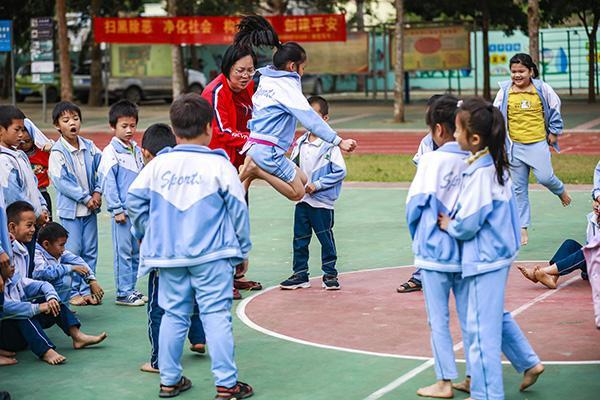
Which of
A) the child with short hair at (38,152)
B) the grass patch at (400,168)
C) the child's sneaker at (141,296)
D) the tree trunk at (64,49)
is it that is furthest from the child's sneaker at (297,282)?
the tree trunk at (64,49)

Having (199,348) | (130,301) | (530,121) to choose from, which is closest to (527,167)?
(530,121)

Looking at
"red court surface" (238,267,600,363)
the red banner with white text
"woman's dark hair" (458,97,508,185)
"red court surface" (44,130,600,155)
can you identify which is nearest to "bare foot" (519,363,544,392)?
"red court surface" (238,267,600,363)

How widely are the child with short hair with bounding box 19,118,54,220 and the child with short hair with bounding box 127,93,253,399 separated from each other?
2820 mm

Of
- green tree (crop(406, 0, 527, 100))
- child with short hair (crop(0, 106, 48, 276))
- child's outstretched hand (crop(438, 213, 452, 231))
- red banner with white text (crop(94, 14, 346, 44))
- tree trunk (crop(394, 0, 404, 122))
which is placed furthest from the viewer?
green tree (crop(406, 0, 527, 100))

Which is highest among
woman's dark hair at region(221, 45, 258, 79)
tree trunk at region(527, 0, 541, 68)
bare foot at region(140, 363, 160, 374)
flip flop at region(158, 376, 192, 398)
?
tree trunk at region(527, 0, 541, 68)

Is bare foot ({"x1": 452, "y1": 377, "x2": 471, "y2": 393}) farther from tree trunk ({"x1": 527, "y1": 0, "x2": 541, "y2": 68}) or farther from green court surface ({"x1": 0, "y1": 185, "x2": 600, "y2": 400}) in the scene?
tree trunk ({"x1": 527, "y1": 0, "x2": 541, "y2": 68})

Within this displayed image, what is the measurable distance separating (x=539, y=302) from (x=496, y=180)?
2901mm

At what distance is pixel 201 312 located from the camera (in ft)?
20.4

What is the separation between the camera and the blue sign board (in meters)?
30.1

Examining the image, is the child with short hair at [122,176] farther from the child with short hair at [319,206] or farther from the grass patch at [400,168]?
the grass patch at [400,168]

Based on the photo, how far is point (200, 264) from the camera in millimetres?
6141

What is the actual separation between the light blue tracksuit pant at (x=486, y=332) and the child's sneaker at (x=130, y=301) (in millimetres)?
3666

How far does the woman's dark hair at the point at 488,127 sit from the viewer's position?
5910 mm

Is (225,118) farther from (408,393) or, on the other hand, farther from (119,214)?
(408,393)
